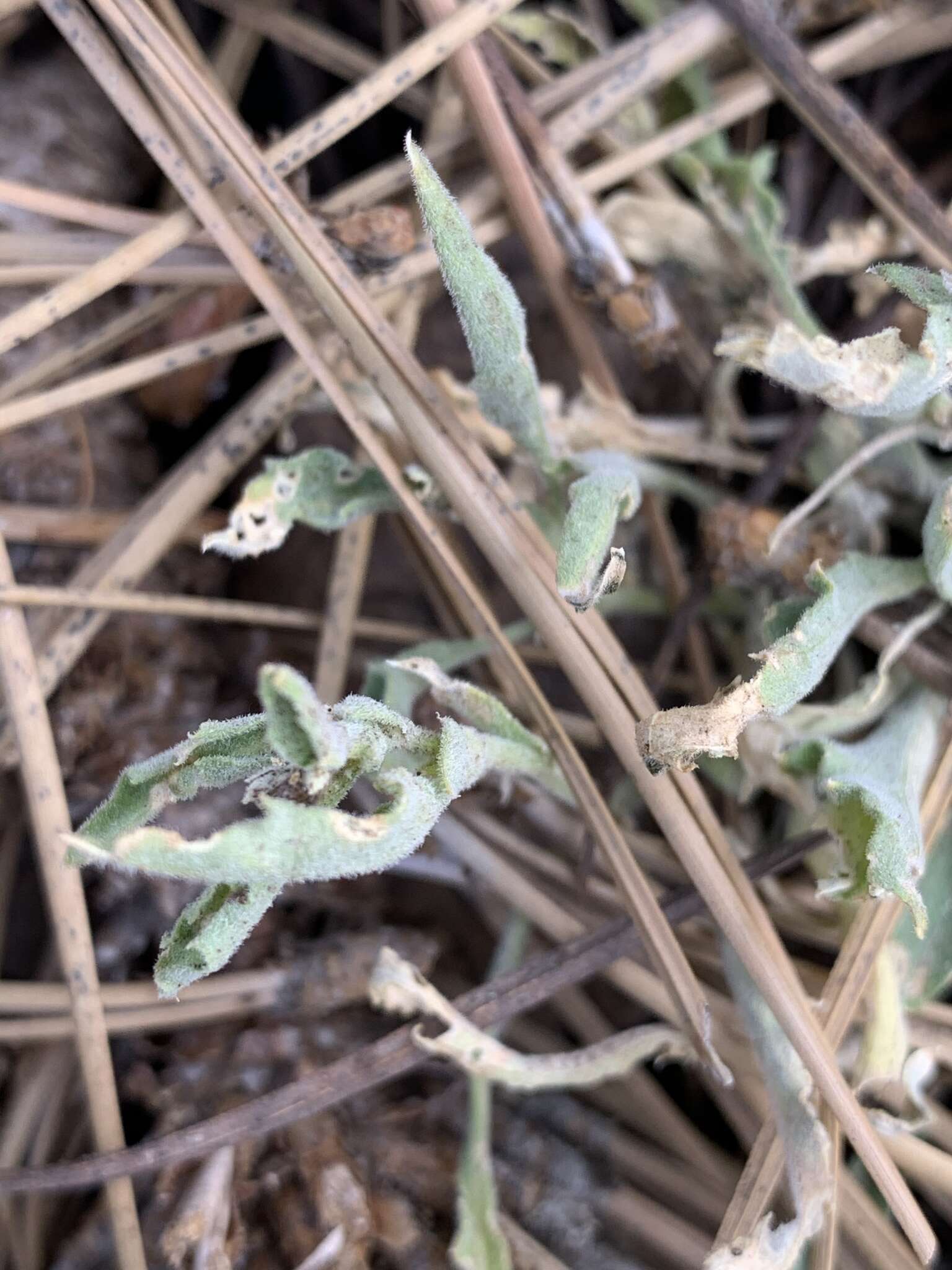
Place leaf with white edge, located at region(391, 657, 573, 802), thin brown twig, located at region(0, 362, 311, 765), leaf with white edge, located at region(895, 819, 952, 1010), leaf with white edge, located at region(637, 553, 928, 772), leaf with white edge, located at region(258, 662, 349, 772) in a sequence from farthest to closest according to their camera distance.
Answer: thin brown twig, located at region(0, 362, 311, 765)
leaf with white edge, located at region(895, 819, 952, 1010)
leaf with white edge, located at region(391, 657, 573, 802)
leaf with white edge, located at region(637, 553, 928, 772)
leaf with white edge, located at region(258, 662, 349, 772)

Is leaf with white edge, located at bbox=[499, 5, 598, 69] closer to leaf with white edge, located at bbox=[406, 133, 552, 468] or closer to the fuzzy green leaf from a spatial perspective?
leaf with white edge, located at bbox=[406, 133, 552, 468]

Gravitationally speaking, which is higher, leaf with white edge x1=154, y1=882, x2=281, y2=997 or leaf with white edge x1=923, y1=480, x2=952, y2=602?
leaf with white edge x1=154, y1=882, x2=281, y2=997

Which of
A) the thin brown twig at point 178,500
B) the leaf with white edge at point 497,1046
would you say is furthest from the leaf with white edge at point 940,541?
the thin brown twig at point 178,500

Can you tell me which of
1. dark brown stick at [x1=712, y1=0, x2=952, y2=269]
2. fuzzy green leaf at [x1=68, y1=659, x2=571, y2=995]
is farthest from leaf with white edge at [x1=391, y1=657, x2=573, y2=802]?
dark brown stick at [x1=712, y1=0, x2=952, y2=269]

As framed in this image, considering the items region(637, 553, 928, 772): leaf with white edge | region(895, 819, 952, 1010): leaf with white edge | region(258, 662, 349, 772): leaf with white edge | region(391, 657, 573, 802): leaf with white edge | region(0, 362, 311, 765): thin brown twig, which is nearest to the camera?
region(258, 662, 349, 772): leaf with white edge

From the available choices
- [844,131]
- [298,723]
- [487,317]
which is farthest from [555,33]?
[298,723]

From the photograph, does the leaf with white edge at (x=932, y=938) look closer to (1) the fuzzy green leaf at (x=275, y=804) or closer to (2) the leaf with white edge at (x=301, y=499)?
(1) the fuzzy green leaf at (x=275, y=804)

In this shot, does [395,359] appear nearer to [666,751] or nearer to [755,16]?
[666,751]
